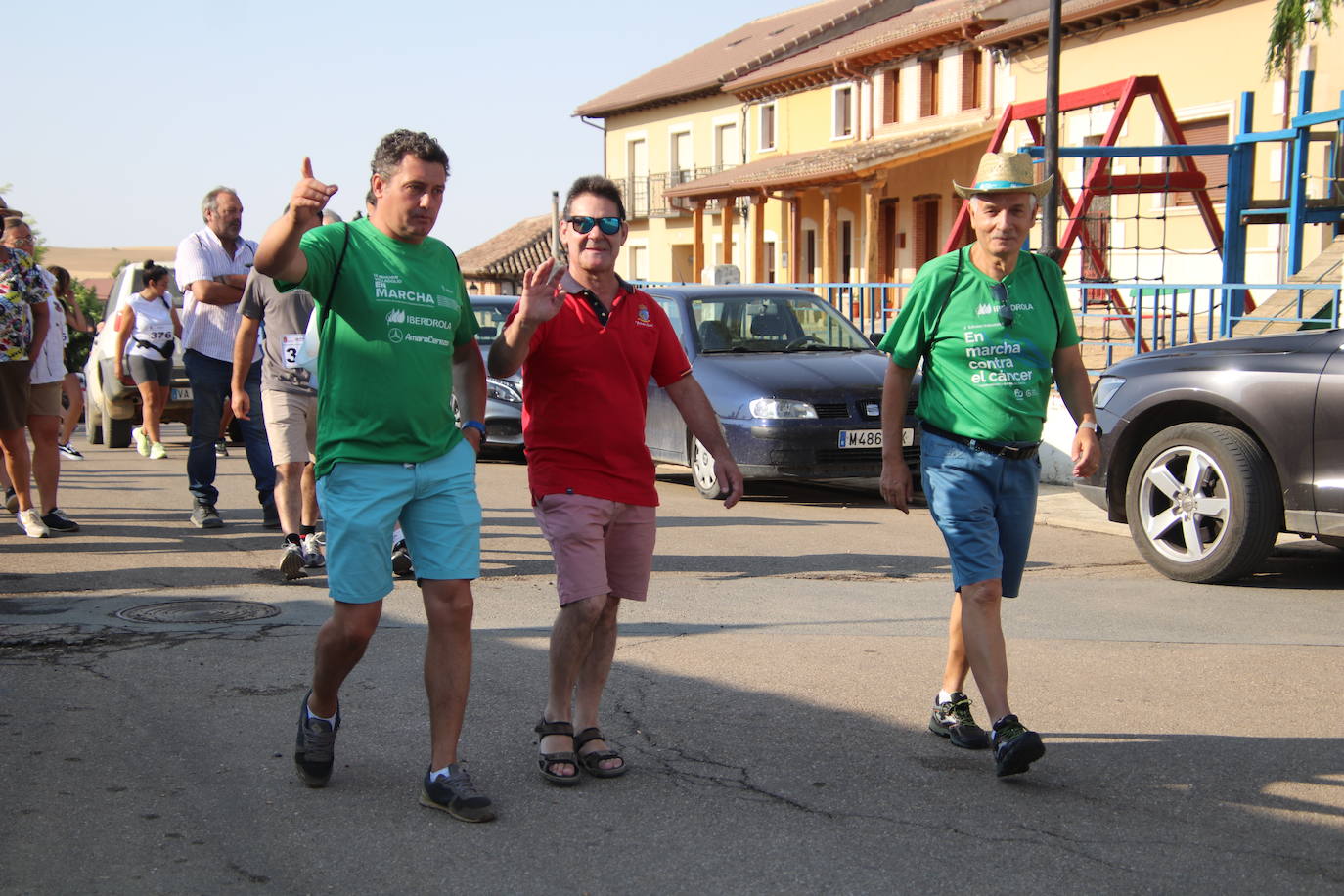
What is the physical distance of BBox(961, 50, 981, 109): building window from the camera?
3384 centimetres

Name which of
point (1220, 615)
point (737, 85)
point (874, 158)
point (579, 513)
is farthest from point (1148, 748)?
point (737, 85)

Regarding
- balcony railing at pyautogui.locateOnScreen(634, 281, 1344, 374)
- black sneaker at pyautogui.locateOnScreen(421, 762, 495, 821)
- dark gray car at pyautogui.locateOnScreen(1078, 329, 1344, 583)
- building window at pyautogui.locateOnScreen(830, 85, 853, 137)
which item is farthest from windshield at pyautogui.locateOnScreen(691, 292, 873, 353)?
building window at pyautogui.locateOnScreen(830, 85, 853, 137)

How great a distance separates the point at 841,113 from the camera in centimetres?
4025

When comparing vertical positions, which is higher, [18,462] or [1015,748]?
[18,462]

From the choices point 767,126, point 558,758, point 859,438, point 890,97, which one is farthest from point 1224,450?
point 767,126

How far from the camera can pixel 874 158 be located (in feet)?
106

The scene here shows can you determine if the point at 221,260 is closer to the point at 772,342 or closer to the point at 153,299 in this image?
the point at 772,342

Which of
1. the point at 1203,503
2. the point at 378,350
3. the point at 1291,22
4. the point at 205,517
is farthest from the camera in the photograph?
the point at 1291,22

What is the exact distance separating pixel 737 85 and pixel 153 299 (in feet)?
102

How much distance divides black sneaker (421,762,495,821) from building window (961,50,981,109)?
3166 centimetres

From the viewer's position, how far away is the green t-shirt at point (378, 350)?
417 cm

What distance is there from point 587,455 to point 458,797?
1.05m

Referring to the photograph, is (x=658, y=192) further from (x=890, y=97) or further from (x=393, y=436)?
(x=393, y=436)

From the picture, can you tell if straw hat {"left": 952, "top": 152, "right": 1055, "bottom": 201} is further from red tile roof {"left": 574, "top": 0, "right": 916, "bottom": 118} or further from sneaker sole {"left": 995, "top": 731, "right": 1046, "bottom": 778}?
red tile roof {"left": 574, "top": 0, "right": 916, "bottom": 118}
